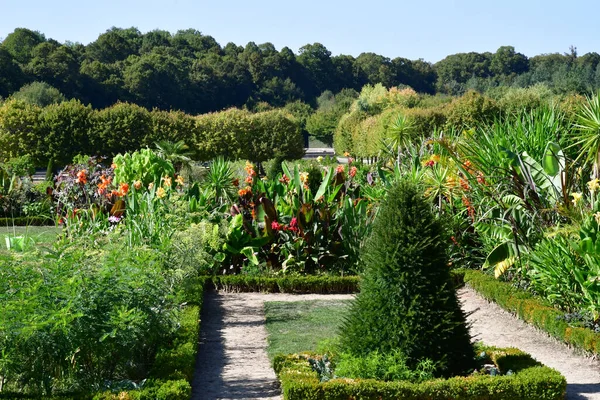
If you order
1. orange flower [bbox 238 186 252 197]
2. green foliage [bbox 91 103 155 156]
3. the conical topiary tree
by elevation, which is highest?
green foliage [bbox 91 103 155 156]

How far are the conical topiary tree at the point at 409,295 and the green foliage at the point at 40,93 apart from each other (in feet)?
137

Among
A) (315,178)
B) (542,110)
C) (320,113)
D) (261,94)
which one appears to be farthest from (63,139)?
(261,94)

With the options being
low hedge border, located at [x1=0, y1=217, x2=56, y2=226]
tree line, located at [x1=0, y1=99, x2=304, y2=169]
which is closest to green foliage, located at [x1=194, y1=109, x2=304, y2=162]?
tree line, located at [x1=0, y1=99, x2=304, y2=169]

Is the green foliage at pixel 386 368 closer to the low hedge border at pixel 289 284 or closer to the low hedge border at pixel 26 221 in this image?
the low hedge border at pixel 289 284

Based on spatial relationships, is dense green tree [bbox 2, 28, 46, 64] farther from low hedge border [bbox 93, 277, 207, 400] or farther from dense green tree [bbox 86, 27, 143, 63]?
low hedge border [bbox 93, 277, 207, 400]

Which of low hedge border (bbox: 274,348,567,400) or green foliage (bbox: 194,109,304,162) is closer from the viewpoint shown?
low hedge border (bbox: 274,348,567,400)

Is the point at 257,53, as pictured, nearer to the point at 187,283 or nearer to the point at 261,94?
the point at 261,94

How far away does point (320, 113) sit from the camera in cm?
6412

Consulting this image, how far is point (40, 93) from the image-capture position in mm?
45500

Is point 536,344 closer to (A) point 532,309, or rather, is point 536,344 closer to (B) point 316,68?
(A) point 532,309

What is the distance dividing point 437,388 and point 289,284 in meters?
4.36

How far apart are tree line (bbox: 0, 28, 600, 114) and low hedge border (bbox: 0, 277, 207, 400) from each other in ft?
116

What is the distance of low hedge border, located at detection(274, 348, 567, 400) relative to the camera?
184 inches

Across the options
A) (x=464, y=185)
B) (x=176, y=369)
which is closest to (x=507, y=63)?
(x=464, y=185)
